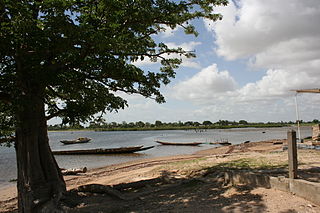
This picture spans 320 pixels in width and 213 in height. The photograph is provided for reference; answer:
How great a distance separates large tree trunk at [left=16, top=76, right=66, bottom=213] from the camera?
7.07 m

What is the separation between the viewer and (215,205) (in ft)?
19.6

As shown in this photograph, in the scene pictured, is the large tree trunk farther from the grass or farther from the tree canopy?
the grass

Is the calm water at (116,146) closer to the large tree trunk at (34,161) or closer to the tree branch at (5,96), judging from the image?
the large tree trunk at (34,161)

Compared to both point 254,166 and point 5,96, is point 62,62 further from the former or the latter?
point 254,166

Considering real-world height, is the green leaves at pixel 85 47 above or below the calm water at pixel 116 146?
above

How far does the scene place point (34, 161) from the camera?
7.49m

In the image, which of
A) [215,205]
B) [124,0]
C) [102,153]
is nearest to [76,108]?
[124,0]

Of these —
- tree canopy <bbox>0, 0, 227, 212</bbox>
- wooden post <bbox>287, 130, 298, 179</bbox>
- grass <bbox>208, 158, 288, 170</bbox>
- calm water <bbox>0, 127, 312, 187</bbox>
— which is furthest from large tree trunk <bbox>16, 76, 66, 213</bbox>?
calm water <bbox>0, 127, 312, 187</bbox>

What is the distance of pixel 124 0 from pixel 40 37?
218cm

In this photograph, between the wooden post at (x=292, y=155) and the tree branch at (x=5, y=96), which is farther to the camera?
the tree branch at (x=5, y=96)

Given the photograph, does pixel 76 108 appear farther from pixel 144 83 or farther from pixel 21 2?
pixel 21 2

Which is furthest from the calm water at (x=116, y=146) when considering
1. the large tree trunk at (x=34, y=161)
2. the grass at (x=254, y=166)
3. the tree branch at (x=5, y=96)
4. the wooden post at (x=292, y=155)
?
the wooden post at (x=292, y=155)

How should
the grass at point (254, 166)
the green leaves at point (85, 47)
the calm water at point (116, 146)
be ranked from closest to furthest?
the green leaves at point (85, 47), the grass at point (254, 166), the calm water at point (116, 146)

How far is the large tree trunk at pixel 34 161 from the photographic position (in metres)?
7.07
